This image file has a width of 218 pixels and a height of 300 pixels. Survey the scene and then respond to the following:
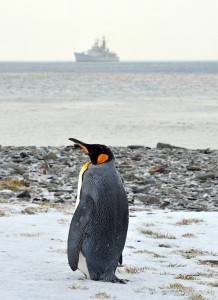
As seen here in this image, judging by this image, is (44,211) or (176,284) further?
(44,211)

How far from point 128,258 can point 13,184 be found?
640 centimetres

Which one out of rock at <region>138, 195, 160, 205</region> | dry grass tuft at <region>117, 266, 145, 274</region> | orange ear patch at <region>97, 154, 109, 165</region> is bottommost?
rock at <region>138, 195, 160, 205</region>

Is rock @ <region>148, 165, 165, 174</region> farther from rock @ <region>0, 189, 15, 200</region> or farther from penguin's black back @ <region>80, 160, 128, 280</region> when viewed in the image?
penguin's black back @ <region>80, 160, 128, 280</region>

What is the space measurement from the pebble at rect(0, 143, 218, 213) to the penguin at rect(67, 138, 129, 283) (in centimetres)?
609

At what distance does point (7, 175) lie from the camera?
15.0 m

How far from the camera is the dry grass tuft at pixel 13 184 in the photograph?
1311 centimetres

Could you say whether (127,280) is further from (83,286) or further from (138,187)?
(138,187)

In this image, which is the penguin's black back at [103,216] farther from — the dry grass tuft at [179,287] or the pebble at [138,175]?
the pebble at [138,175]

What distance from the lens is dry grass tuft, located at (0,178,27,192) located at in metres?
13.1

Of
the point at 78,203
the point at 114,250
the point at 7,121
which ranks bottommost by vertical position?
the point at 7,121

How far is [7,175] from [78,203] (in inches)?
355

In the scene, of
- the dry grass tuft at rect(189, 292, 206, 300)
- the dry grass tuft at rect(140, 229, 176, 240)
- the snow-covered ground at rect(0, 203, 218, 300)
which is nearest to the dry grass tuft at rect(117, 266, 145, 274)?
the snow-covered ground at rect(0, 203, 218, 300)

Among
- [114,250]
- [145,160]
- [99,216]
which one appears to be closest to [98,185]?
[99,216]

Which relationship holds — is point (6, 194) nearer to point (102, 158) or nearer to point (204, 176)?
point (204, 176)
